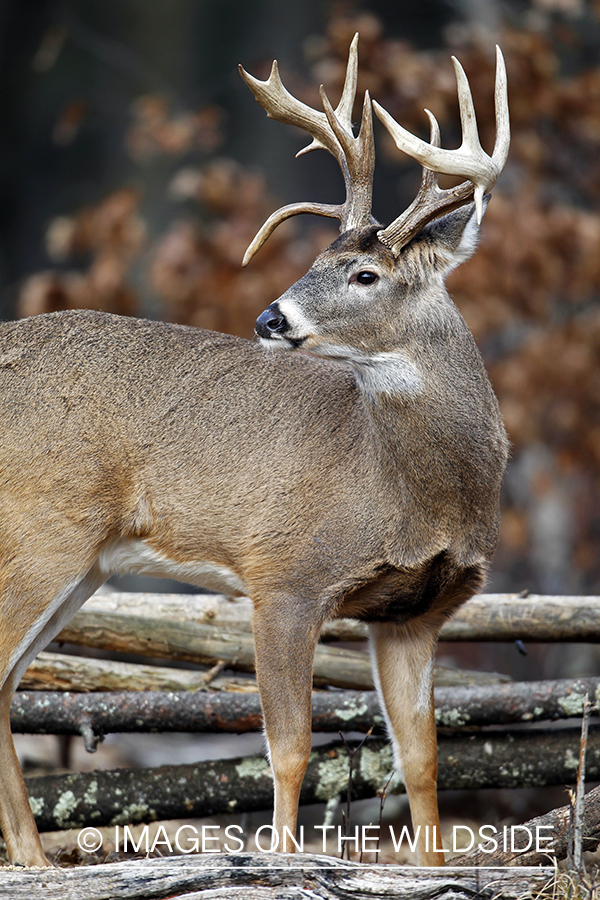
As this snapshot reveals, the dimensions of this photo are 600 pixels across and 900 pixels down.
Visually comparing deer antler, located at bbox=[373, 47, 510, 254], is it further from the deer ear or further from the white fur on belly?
the white fur on belly

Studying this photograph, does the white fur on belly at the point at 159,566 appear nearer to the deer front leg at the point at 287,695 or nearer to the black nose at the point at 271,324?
the deer front leg at the point at 287,695

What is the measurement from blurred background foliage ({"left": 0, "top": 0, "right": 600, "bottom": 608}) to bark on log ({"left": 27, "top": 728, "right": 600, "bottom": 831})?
11.4 feet

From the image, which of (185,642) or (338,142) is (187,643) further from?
(338,142)

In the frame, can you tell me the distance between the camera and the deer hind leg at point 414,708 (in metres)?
4.60

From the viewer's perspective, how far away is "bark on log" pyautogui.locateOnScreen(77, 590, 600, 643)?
5.29 metres

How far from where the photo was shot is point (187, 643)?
5.33m

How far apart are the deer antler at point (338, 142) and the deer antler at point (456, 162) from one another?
0.69ft

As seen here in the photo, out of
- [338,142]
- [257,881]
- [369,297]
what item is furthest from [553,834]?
[338,142]

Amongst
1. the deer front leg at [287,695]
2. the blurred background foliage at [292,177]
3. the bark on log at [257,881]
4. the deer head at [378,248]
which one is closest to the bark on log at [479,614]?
the deer front leg at [287,695]

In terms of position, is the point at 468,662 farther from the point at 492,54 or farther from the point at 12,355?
the point at 492,54

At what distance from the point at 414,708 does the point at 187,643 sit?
1.29 metres

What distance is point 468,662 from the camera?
7992 millimetres

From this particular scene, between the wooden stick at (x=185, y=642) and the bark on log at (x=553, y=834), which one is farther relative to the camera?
the wooden stick at (x=185, y=642)

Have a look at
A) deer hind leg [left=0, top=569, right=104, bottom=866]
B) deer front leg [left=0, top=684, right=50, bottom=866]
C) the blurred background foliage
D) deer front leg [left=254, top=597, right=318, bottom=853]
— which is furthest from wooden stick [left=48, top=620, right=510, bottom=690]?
the blurred background foliage
